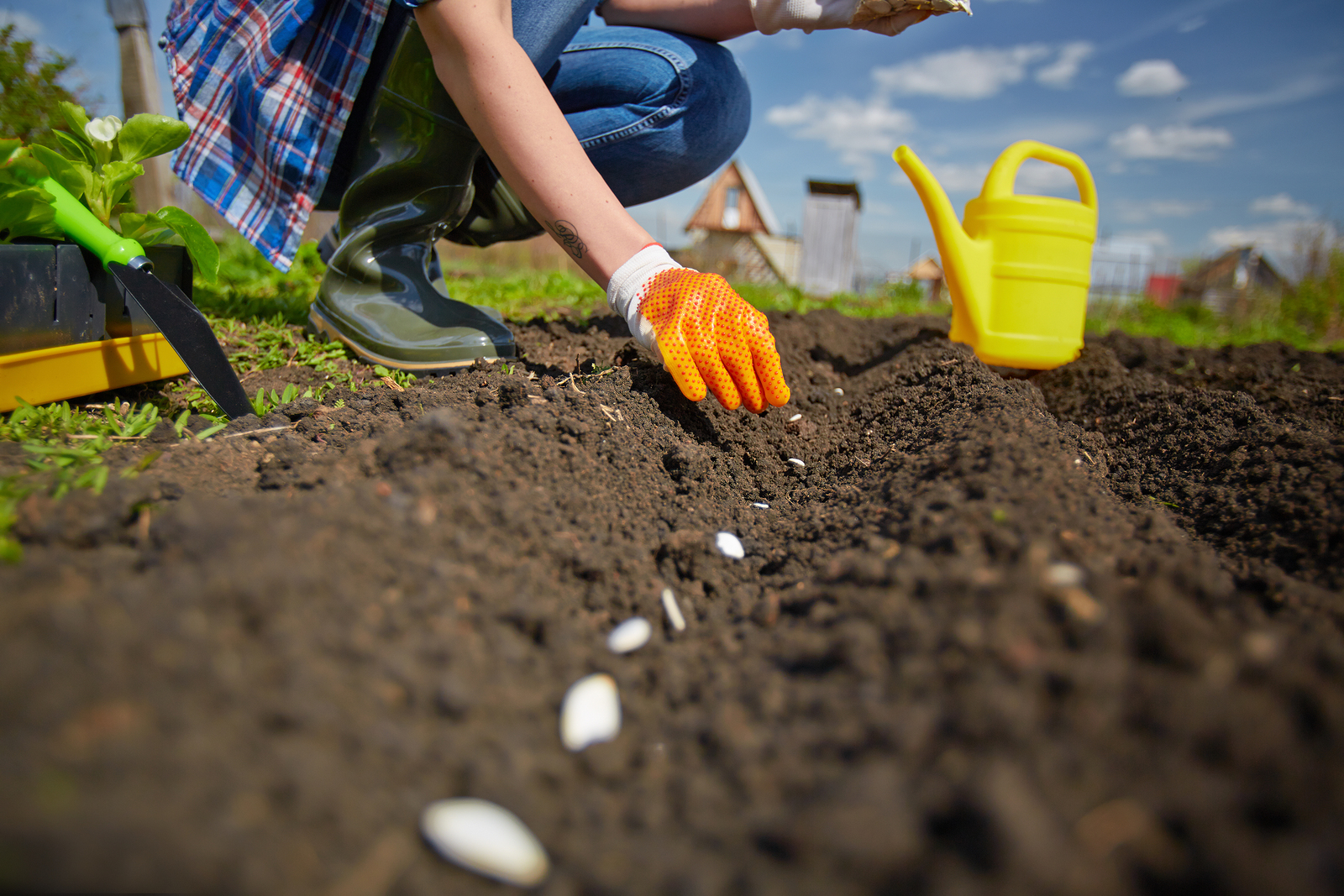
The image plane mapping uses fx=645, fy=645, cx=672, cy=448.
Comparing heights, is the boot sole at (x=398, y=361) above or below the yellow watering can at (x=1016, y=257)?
below

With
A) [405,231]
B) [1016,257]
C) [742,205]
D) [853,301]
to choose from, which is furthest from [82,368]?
[742,205]

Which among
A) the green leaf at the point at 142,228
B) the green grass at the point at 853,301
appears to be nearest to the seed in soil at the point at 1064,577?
the green leaf at the point at 142,228

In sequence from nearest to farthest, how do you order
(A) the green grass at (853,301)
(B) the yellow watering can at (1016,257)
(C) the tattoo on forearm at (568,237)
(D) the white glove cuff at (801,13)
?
1. (C) the tattoo on forearm at (568,237)
2. (D) the white glove cuff at (801,13)
3. (B) the yellow watering can at (1016,257)
4. (A) the green grass at (853,301)

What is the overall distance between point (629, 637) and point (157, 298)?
1.42 m

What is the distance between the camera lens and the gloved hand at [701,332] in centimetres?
154

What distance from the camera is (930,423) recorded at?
5.11ft

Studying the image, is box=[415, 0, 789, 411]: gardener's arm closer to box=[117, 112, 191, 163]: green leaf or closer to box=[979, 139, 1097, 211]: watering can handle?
box=[117, 112, 191, 163]: green leaf

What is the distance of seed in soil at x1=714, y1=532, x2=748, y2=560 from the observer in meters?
1.12

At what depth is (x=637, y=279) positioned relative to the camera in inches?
66.8

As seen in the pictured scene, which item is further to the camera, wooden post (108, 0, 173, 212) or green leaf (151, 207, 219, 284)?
wooden post (108, 0, 173, 212)

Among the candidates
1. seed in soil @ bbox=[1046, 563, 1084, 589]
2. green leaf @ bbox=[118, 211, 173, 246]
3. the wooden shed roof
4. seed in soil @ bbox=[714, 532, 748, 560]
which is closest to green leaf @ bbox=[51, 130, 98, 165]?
green leaf @ bbox=[118, 211, 173, 246]

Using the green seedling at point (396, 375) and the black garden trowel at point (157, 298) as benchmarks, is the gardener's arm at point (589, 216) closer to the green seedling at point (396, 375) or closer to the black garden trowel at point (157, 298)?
the green seedling at point (396, 375)

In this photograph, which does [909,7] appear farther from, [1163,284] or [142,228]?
[1163,284]

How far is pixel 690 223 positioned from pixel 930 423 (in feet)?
58.3
